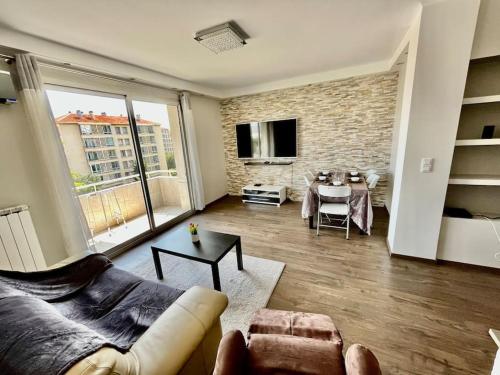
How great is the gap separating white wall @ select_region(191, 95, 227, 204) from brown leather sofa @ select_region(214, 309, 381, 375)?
12.3 ft

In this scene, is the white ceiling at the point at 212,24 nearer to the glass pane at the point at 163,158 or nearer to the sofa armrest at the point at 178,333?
the glass pane at the point at 163,158

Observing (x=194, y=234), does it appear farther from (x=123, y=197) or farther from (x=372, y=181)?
(x=372, y=181)

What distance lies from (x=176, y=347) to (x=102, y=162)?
9.51 ft

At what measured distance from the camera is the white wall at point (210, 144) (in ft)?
14.5

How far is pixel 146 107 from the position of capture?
344cm

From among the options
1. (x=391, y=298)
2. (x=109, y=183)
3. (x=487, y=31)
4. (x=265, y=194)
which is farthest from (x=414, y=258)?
(x=109, y=183)

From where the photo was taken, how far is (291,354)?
3.35 feet

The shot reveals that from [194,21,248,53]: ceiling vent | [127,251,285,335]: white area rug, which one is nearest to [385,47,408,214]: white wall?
[194,21,248,53]: ceiling vent

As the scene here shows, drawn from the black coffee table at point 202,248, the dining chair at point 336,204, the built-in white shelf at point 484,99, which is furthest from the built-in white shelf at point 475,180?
the black coffee table at point 202,248

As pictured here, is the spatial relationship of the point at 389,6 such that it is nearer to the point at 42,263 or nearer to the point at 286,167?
the point at 286,167

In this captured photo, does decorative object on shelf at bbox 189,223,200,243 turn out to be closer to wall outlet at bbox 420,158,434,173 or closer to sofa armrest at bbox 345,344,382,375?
sofa armrest at bbox 345,344,382,375

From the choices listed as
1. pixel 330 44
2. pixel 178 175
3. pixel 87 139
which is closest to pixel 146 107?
pixel 87 139

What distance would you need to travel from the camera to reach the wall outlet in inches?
82.5

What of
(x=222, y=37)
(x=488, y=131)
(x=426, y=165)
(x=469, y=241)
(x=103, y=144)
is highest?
(x=222, y=37)
